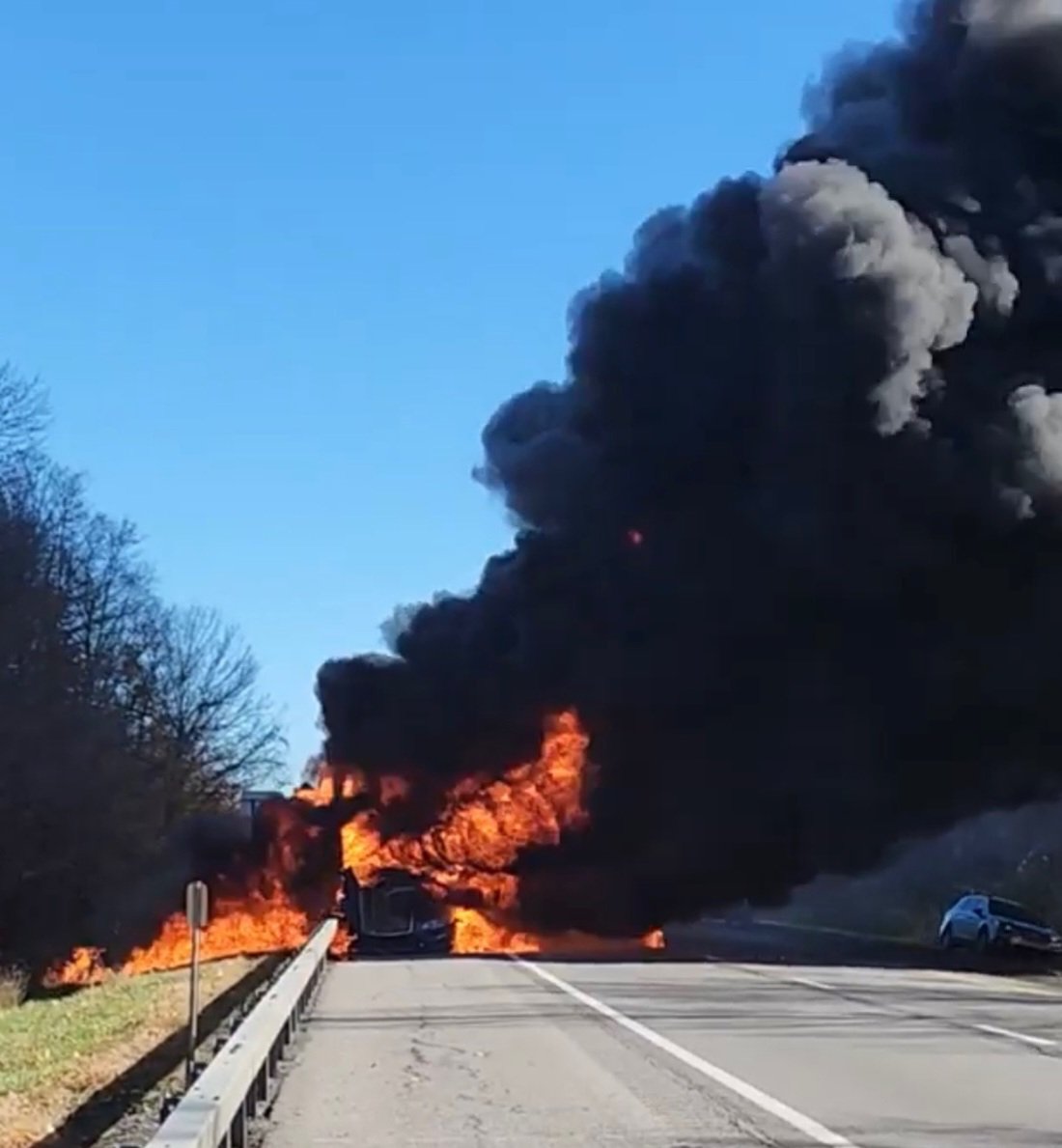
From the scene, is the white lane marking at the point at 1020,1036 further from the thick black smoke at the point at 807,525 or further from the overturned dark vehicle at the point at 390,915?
the overturned dark vehicle at the point at 390,915

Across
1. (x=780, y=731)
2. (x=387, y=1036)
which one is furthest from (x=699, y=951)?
(x=387, y=1036)

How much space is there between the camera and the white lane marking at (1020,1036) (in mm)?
18188

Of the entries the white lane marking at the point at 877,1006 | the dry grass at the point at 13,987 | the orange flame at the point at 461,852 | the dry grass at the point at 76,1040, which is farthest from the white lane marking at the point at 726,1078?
the orange flame at the point at 461,852

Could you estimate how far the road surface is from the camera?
12406mm

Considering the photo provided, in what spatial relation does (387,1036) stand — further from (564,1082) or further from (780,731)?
(780,731)

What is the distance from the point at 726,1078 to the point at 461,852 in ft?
76.8

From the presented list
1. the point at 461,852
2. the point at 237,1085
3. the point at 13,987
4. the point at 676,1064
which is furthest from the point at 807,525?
the point at 237,1085

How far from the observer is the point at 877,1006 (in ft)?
74.5

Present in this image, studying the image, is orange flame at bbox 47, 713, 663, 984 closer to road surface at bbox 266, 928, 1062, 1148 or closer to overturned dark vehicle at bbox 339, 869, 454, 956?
overturned dark vehicle at bbox 339, 869, 454, 956

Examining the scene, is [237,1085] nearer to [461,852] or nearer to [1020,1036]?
[1020,1036]

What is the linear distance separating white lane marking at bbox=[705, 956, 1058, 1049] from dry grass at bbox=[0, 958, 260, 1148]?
726 cm

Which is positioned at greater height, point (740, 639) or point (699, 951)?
point (740, 639)

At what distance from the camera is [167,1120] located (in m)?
9.23

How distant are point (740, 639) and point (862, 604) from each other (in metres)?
2.31
